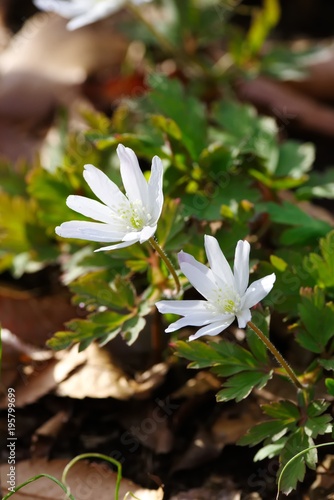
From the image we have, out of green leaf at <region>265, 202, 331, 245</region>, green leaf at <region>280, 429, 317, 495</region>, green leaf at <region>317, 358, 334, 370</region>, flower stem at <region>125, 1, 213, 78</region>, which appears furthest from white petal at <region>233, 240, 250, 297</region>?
flower stem at <region>125, 1, 213, 78</region>

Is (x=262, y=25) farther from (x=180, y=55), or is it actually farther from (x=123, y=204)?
(x=123, y=204)

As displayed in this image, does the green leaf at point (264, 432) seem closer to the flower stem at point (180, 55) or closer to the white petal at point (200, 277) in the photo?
the white petal at point (200, 277)

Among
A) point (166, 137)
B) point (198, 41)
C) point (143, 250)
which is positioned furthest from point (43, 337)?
point (198, 41)

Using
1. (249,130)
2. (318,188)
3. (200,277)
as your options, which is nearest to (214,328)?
(200,277)

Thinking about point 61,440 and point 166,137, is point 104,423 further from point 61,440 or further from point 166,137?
point 166,137

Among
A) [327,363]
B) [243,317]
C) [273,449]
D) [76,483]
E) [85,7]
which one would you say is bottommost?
[76,483]

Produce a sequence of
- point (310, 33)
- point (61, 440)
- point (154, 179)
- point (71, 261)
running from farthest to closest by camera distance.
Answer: point (310, 33) < point (71, 261) < point (61, 440) < point (154, 179)
